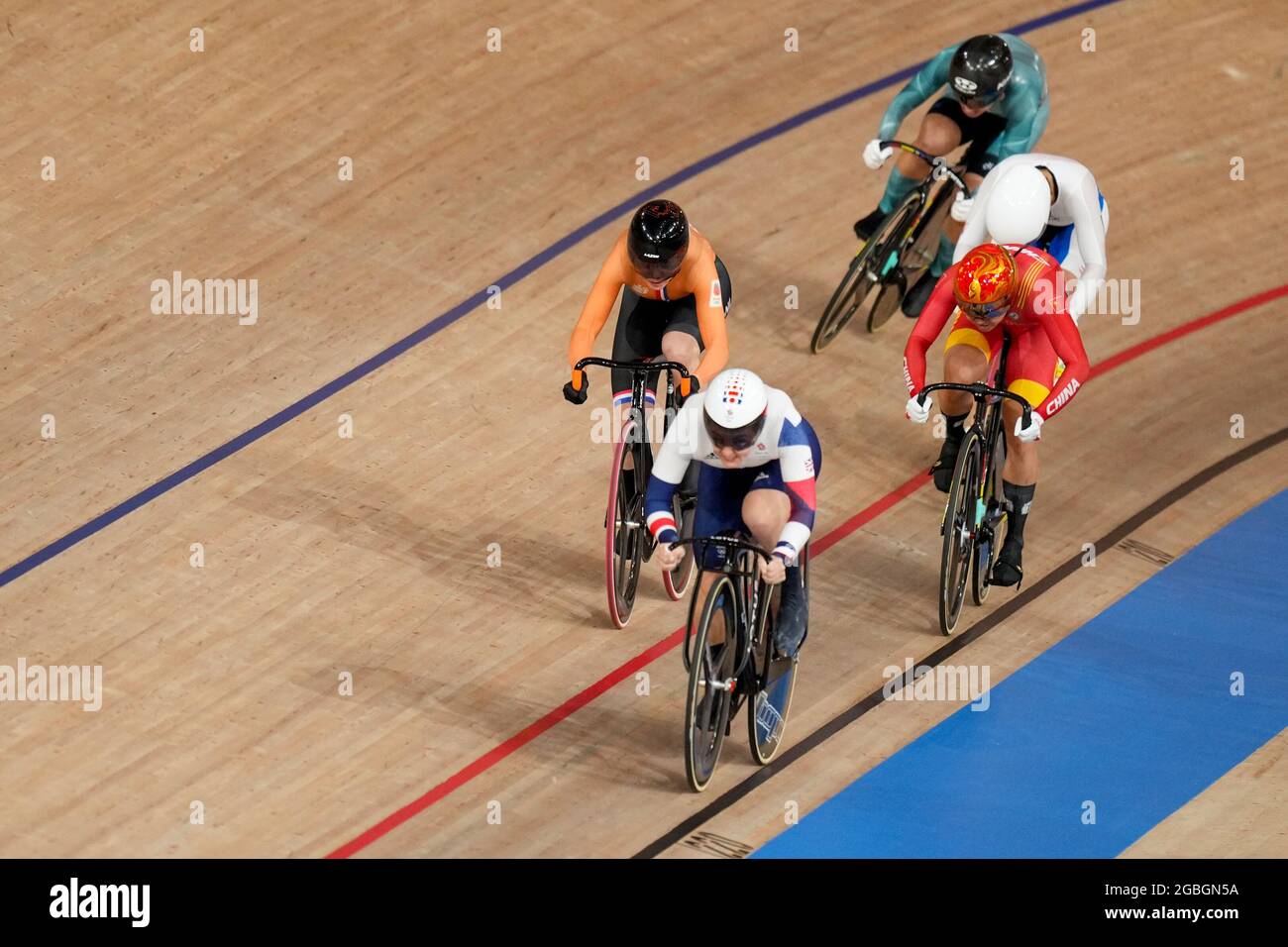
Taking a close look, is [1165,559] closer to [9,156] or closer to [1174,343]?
[1174,343]

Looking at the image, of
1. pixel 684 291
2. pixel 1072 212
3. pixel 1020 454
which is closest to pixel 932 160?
pixel 1072 212

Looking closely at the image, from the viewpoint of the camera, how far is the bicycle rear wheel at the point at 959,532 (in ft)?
21.2

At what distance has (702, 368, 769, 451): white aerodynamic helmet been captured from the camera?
555cm

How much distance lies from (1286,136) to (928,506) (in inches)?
133

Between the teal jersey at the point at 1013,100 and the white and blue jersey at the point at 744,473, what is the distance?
91.9 inches

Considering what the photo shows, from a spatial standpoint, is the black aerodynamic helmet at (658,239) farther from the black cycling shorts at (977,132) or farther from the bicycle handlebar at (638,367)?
the black cycling shorts at (977,132)

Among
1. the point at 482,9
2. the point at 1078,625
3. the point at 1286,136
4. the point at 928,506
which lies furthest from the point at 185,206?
the point at 1286,136

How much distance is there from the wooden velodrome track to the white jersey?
968 millimetres

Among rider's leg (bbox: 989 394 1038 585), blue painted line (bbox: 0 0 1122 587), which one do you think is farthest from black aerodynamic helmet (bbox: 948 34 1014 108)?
blue painted line (bbox: 0 0 1122 587)

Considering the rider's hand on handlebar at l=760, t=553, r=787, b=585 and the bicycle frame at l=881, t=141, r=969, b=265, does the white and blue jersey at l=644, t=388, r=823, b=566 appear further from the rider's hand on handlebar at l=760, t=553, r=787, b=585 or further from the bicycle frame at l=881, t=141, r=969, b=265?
the bicycle frame at l=881, t=141, r=969, b=265

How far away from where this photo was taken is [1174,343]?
332 inches

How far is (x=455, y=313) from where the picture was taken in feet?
26.7

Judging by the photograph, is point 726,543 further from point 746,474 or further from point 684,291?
point 684,291

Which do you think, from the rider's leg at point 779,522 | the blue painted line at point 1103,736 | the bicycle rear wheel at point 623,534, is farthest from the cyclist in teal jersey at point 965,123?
the rider's leg at point 779,522
